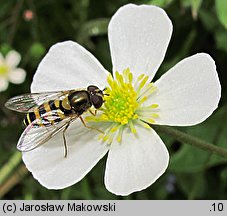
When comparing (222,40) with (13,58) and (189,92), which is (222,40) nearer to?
(189,92)

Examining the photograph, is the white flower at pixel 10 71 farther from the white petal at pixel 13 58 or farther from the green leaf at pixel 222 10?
the green leaf at pixel 222 10

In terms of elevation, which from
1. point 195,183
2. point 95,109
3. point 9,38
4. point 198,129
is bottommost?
point 195,183

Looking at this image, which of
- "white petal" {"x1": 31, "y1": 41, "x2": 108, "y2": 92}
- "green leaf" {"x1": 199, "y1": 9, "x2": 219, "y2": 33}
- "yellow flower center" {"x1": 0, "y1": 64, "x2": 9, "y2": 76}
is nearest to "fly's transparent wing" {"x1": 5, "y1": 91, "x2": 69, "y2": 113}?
"white petal" {"x1": 31, "y1": 41, "x2": 108, "y2": 92}

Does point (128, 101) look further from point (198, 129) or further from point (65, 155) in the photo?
point (198, 129)

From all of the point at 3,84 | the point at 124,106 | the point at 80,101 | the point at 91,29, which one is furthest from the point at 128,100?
the point at 3,84

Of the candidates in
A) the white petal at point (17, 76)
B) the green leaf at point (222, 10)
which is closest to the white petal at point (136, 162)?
the green leaf at point (222, 10)

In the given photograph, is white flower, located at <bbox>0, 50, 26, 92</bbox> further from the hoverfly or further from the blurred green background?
the hoverfly
